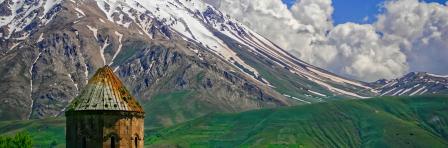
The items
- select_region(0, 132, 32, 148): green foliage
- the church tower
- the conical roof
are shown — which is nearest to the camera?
the church tower

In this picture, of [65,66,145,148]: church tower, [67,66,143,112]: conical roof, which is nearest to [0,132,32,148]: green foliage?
[67,66,143,112]: conical roof

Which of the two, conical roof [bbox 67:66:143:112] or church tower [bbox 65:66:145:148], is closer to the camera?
church tower [bbox 65:66:145:148]

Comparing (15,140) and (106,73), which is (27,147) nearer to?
(15,140)

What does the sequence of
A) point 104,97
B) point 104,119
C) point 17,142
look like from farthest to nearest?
point 17,142
point 104,97
point 104,119

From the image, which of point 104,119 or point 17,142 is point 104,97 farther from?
point 17,142

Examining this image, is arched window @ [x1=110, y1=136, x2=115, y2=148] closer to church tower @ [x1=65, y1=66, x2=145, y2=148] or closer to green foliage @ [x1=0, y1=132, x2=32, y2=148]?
church tower @ [x1=65, y1=66, x2=145, y2=148]

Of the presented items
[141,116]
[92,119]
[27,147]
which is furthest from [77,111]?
[27,147]

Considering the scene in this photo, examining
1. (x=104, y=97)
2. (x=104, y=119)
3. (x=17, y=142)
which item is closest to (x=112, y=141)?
(x=104, y=119)
